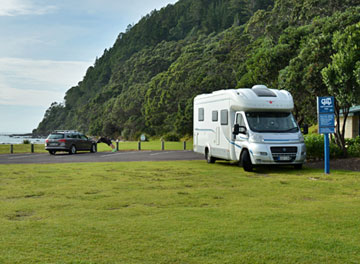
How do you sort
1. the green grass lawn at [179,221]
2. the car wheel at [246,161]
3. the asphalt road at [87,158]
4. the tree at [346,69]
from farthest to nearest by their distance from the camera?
the asphalt road at [87,158], the tree at [346,69], the car wheel at [246,161], the green grass lawn at [179,221]

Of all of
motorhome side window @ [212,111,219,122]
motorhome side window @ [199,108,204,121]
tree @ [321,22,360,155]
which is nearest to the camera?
tree @ [321,22,360,155]

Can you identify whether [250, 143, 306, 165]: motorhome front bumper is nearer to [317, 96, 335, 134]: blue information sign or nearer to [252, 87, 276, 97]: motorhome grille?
[317, 96, 335, 134]: blue information sign

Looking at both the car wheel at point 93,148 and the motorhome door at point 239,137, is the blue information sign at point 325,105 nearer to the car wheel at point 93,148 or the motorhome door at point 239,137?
the motorhome door at point 239,137

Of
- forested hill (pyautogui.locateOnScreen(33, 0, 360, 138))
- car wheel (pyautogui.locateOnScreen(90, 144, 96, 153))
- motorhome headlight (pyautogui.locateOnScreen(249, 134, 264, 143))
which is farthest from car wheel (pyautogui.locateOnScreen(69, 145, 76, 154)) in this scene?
motorhome headlight (pyautogui.locateOnScreen(249, 134, 264, 143))

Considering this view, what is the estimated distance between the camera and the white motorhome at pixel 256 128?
16.0 m

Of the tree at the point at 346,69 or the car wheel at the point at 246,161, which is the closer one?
the car wheel at the point at 246,161

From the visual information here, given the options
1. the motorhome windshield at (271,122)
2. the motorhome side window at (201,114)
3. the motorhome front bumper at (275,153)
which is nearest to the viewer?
the motorhome front bumper at (275,153)

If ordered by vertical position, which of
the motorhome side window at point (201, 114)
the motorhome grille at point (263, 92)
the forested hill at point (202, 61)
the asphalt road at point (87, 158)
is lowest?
the asphalt road at point (87, 158)

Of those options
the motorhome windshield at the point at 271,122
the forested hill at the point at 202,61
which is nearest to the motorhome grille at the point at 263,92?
the motorhome windshield at the point at 271,122

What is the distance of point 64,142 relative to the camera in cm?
2964

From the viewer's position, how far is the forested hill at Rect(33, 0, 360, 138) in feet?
78.7

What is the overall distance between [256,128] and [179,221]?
9.72 metres

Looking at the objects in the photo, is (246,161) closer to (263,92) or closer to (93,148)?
(263,92)

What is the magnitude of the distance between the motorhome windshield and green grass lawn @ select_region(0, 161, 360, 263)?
337 cm
